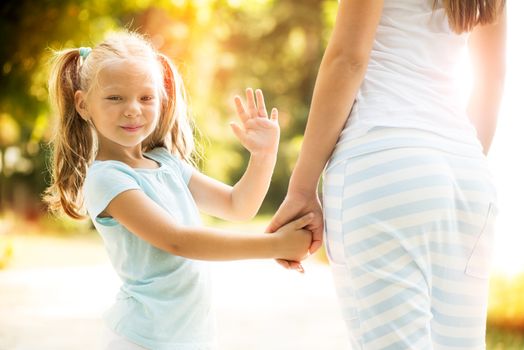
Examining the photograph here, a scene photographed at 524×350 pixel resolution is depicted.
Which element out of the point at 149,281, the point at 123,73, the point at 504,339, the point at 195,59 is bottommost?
the point at 504,339

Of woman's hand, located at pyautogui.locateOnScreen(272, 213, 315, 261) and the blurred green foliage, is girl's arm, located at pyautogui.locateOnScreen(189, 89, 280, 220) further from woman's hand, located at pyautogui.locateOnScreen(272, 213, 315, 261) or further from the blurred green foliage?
the blurred green foliage

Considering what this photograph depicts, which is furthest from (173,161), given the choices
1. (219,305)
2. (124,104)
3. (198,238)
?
(219,305)

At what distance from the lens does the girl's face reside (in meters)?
1.83

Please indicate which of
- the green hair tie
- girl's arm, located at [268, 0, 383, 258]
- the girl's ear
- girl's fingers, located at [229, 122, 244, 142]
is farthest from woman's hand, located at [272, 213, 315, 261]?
the green hair tie

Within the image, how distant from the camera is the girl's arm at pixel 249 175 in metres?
1.97

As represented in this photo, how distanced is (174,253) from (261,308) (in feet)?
10.9

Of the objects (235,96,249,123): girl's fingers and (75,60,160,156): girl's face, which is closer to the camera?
(75,60,160,156): girl's face

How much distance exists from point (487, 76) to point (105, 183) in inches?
35.3

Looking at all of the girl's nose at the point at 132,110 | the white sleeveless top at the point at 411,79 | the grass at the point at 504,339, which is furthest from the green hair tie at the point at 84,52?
the grass at the point at 504,339

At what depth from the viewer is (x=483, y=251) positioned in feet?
4.88

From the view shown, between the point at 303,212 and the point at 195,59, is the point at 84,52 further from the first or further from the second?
the point at 195,59

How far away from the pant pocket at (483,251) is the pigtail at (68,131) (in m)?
1.02

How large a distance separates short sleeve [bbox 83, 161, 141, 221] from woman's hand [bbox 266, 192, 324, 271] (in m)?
0.34

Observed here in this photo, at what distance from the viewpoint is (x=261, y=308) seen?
4973 millimetres
